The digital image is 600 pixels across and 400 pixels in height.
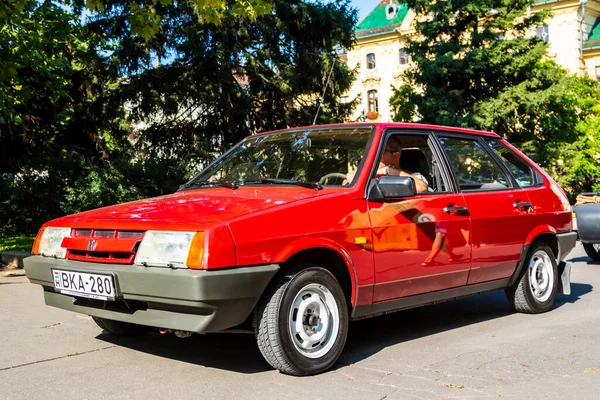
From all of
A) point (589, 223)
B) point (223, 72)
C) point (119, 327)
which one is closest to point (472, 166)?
point (119, 327)

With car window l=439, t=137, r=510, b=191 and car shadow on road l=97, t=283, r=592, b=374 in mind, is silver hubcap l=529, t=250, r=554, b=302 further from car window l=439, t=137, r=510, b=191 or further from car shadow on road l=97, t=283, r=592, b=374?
car window l=439, t=137, r=510, b=191

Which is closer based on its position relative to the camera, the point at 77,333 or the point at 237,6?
the point at 77,333

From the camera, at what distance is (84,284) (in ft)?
14.3

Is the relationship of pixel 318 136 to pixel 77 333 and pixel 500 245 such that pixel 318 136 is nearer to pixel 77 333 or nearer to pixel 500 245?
pixel 500 245

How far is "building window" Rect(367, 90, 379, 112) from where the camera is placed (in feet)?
226

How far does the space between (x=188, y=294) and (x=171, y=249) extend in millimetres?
310

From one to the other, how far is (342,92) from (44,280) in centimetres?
1900

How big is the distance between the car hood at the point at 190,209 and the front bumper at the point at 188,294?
0.28 m

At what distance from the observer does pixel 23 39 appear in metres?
13.3

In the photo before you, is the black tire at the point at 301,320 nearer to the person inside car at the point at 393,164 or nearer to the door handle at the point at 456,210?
the person inside car at the point at 393,164

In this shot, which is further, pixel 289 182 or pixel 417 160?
pixel 417 160

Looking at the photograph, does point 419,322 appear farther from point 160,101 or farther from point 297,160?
point 160,101

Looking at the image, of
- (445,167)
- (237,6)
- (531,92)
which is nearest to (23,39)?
(237,6)

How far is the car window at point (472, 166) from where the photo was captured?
5832 millimetres
